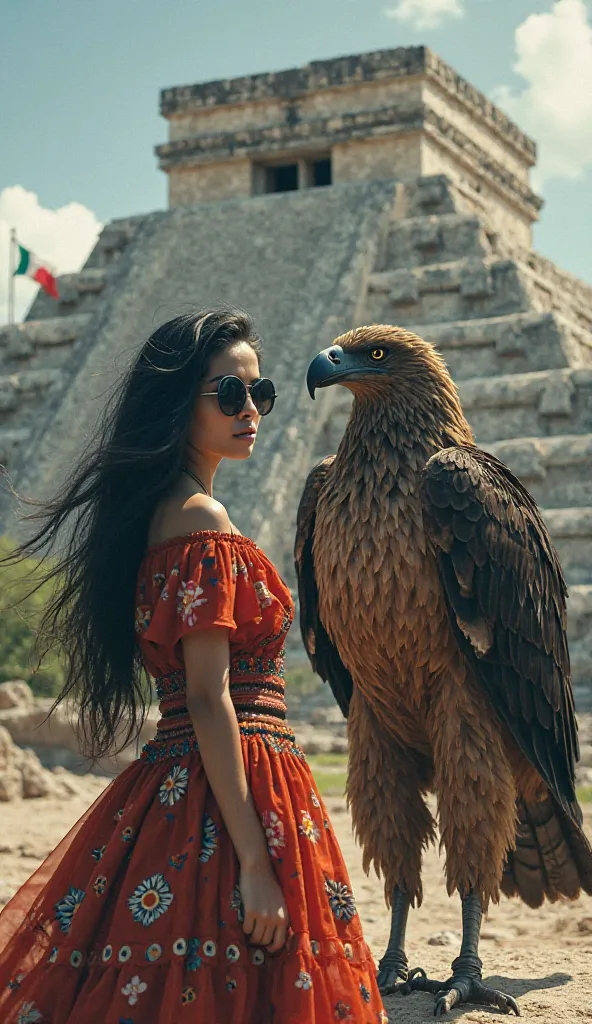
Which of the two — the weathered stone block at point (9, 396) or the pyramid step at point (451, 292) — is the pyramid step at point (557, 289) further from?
the weathered stone block at point (9, 396)

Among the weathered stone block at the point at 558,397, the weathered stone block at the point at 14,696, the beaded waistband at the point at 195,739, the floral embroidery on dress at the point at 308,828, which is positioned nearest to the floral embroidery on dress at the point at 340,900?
the floral embroidery on dress at the point at 308,828

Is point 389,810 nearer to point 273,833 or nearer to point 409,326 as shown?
point 273,833

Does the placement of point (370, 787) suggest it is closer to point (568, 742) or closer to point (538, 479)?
point (568, 742)

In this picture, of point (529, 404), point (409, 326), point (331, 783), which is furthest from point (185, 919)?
point (409, 326)

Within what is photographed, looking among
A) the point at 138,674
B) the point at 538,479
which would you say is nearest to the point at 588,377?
the point at 538,479

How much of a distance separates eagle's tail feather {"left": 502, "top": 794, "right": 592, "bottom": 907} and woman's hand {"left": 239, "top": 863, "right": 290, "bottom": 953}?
232cm

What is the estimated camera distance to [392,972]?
16.3 ft

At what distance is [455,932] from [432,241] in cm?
1279

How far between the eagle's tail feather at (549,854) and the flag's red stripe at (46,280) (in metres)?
16.5

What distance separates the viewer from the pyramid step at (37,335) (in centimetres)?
2028

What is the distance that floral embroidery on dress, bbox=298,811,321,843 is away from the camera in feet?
10.7

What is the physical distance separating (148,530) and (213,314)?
0.62m

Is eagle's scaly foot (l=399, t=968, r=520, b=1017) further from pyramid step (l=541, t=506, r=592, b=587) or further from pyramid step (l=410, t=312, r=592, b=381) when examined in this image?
pyramid step (l=410, t=312, r=592, b=381)

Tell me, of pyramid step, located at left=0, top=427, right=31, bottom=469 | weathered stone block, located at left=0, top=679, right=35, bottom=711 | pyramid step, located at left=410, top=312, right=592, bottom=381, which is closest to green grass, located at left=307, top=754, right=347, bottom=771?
weathered stone block, located at left=0, top=679, right=35, bottom=711
